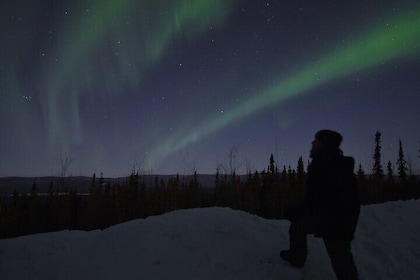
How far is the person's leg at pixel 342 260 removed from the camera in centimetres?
473

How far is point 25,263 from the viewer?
18.7 ft

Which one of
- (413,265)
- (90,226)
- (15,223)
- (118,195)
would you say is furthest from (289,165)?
(413,265)

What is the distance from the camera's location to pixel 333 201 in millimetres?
4855

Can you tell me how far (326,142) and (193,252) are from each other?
3.29 meters

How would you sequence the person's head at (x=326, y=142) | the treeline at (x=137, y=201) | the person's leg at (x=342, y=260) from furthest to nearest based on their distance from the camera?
1. the treeline at (x=137, y=201)
2. the person's head at (x=326, y=142)
3. the person's leg at (x=342, y=260)

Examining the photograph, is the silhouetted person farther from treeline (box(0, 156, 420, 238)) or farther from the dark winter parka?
treeline (box(0, 156, 420, 238))

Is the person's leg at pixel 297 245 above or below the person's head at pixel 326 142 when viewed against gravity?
below

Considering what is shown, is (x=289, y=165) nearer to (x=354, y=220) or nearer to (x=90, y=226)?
(x=90, y=226)

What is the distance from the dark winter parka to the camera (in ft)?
15.7

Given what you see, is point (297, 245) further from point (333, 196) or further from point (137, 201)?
point (137, 201)

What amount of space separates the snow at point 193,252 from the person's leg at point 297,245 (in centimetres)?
15

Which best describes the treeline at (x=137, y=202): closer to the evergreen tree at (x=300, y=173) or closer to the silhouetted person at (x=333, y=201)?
the evergreen tree at (x=300, y=173)

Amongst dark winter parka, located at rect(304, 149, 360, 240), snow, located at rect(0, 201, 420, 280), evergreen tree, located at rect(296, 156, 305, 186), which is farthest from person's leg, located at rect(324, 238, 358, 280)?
evergreen tree, located at rect(296, 156, 305, 186)

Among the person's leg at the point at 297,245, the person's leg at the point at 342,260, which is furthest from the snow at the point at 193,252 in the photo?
the person's leg at the point at 342,260
